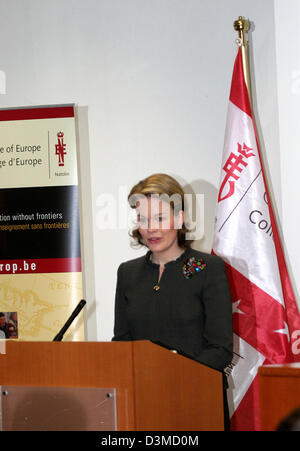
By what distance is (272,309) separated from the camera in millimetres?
2986

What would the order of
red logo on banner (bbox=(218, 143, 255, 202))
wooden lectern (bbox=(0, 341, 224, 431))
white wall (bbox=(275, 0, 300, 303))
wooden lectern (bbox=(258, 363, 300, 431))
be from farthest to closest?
white wall (bbox=(275, 0, 300, 303))
red logo on banner (bbox=(218, 143, 255, 202))
wooden lectern (bbox=(0, 341, 224, 431))
wooden lectern (bbox=(258, 363, 300, 431))

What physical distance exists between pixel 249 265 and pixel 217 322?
0.93m

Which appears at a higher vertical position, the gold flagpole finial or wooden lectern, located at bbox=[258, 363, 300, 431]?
the gold flagpole finial

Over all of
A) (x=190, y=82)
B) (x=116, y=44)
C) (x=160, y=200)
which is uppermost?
(x=116, y=44)

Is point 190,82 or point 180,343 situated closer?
point 180,343

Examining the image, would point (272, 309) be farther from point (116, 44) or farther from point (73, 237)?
point (116, 44)

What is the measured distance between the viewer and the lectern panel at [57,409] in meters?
1.50

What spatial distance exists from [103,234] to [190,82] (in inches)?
41.9

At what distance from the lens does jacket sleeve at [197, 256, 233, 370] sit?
2.12 metres

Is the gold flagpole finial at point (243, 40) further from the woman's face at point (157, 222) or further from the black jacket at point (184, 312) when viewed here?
the black jacket at point (184, 312)

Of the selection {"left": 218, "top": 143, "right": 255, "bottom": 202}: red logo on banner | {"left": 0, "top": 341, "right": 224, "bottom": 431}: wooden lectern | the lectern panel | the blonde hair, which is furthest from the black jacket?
{"left": 218, "top": 143, "right": 255, "bottom": 202}: red logo on banner

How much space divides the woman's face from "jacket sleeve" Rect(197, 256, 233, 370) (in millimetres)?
227
